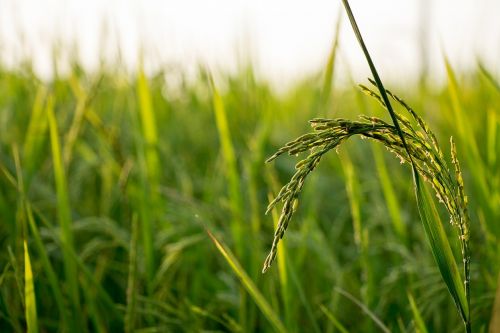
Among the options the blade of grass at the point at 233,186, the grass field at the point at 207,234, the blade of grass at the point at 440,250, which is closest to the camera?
the blade of grass at the point at 440,250

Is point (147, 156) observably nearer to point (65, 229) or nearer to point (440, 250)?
point (65, 229)

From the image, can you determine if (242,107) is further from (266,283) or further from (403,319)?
(403,319)

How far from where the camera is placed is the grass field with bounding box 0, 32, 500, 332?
112 centimetres

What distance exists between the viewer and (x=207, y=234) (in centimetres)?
128

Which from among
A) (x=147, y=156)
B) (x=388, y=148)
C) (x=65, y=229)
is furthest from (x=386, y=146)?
(x=147, y=156)

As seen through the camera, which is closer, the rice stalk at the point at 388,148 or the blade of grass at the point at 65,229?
the rice stalk at the point at 388,148

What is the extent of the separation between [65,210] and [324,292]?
2.22 feet

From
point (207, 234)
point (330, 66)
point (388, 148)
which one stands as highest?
point (330, 66)

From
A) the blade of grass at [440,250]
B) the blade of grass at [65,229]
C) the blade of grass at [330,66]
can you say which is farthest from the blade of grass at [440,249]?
the blade of grass at [65,229]

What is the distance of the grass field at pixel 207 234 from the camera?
3.67 feet

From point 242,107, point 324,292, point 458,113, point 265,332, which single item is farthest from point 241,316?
point 242,107

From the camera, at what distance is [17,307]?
122cm

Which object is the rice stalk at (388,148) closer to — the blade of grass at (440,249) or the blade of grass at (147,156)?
the blade of grass at (440,249)

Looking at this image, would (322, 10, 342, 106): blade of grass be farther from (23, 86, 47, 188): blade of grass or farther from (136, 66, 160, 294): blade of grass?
(23, 86, 47, 188): blade of grass
